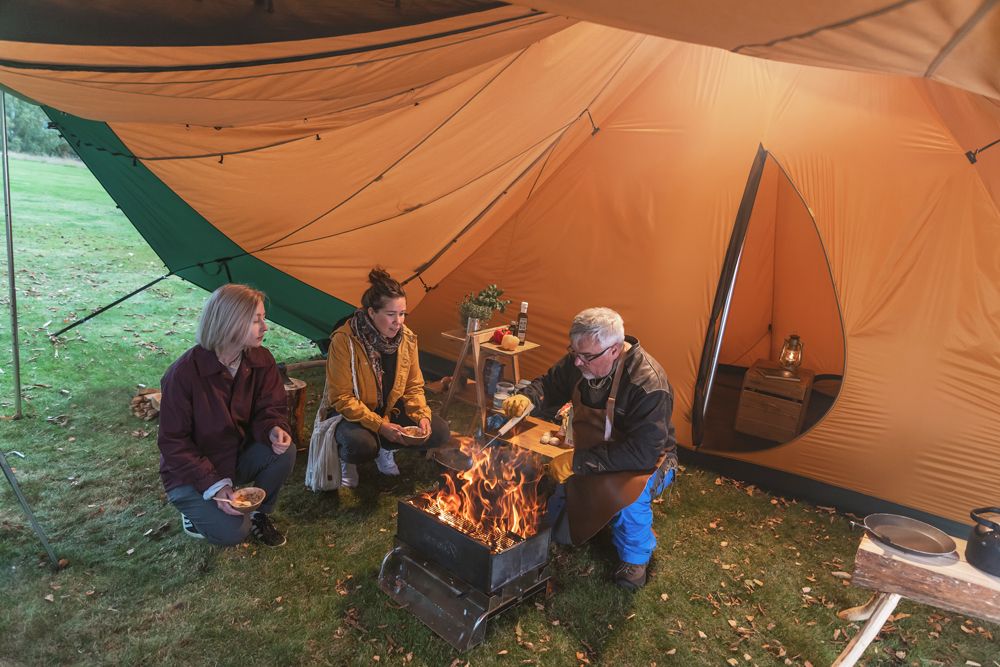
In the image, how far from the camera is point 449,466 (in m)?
3.74

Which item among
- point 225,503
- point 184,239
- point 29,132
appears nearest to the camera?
point 225,503

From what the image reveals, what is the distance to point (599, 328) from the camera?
280 cm

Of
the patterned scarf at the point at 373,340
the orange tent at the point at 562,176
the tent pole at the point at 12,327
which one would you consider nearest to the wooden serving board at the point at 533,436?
the patterned scarf at the point at 373,340

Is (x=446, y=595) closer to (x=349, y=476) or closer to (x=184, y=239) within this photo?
(x=349, y=476)

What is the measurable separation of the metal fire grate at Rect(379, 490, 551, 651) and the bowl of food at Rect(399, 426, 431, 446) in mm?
644

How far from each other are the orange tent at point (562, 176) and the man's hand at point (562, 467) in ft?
4.89

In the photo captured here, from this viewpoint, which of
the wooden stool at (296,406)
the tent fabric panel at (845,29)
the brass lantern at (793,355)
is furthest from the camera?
the brass lantern at (793,355)

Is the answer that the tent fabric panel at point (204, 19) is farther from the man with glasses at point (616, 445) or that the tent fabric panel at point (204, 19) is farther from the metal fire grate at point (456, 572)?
the metal fire grate at point (456, 572)

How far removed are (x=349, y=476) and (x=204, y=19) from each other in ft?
8.25

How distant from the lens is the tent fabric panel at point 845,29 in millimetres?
1259

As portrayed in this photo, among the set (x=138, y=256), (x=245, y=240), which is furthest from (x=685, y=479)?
(x=138, y=256)

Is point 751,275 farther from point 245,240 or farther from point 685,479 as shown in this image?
point 245,240

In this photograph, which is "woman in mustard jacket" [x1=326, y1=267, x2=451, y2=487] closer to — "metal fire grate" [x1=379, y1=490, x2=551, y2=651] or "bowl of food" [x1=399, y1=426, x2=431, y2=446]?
"bowl of food" [x1=399, y1=426, x2=431, y2=446]

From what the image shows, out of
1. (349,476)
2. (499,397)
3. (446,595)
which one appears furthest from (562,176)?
(446,595)
